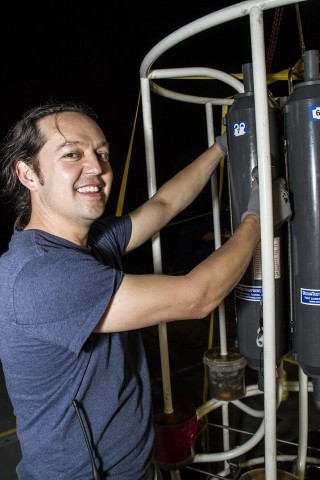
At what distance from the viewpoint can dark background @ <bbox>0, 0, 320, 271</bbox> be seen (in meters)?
2.85

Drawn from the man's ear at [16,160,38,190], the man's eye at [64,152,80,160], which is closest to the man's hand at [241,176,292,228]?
the man's eye at [64,152,80,160]

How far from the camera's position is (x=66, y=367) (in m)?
0.92

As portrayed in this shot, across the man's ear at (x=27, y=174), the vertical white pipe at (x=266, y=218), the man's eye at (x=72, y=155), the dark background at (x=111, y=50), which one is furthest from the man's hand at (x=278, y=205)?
the dark background at (x=111, y=50)

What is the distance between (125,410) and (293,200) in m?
0.73

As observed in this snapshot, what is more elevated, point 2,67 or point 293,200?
point 2,67

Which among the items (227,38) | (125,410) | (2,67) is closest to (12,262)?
(125,410)

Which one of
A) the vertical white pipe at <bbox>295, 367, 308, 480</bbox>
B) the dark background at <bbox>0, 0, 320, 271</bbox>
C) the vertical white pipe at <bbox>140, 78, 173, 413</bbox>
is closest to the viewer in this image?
the vertical white pipe at <bbox>140, 78, 173, 413</bbox>

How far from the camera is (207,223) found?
→ 6055 mm

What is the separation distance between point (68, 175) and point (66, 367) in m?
0.48

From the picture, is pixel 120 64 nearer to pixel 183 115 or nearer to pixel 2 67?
pixel 2 67

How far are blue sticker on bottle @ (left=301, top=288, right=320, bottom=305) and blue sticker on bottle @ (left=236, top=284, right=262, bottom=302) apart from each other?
0.13m

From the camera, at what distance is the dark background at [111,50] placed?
285cm

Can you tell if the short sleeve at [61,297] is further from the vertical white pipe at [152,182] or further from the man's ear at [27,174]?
the vertical white pipe at [152,182]

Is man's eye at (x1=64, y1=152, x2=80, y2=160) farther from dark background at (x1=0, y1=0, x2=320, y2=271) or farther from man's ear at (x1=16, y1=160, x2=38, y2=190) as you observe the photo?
dark background at (x1=0, y1=0, x2=320, y2=271)
